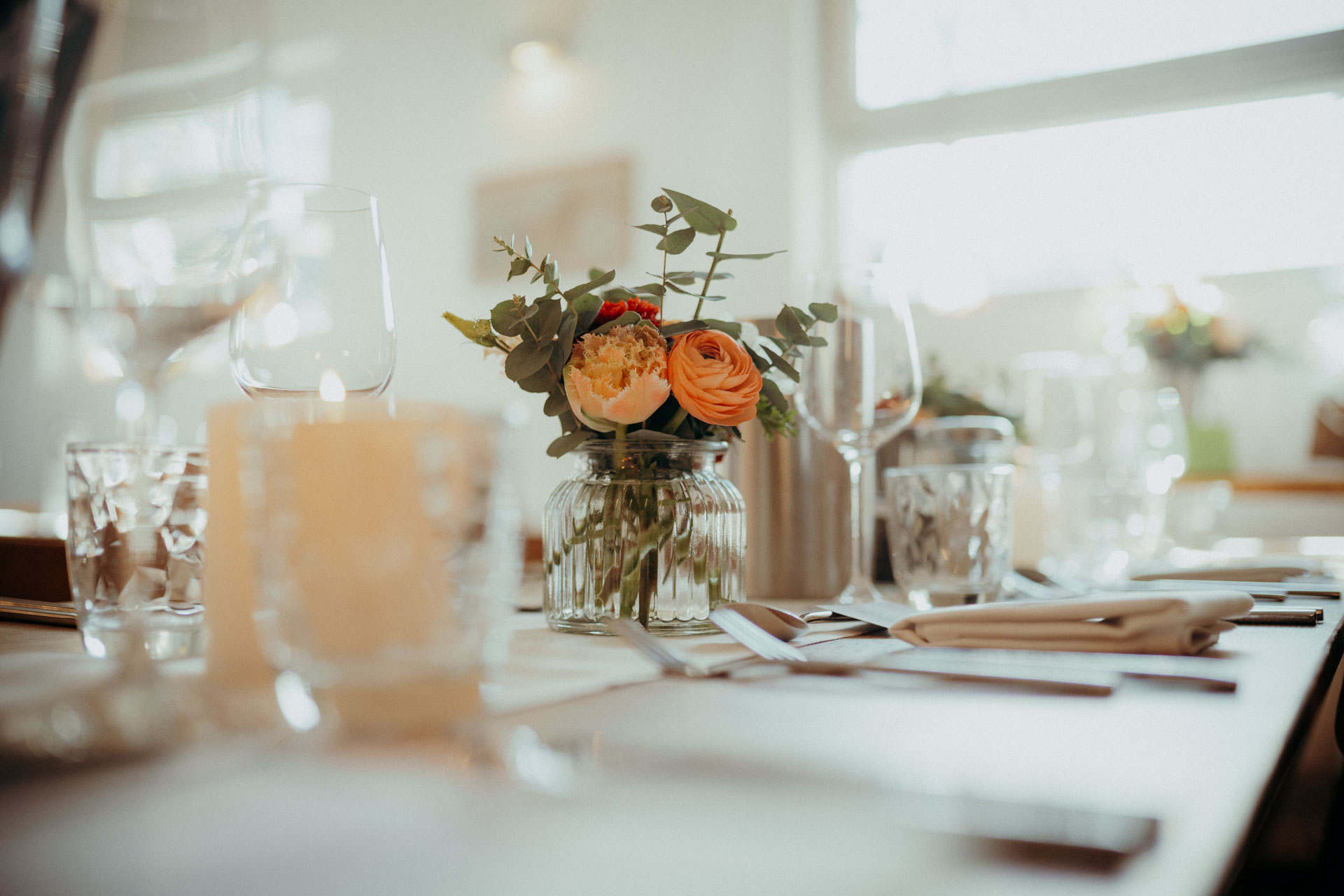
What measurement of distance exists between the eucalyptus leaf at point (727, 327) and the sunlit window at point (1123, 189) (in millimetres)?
2977

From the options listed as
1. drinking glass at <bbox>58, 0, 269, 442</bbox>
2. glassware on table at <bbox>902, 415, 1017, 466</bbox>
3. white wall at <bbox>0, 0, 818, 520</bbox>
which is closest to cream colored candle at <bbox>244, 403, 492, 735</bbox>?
drinking glass at <bbox>58, 0, 269, 442</bbox>

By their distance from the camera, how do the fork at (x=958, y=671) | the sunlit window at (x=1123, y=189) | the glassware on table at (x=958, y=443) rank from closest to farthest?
the fork at (x=958, y=671) < the glassware on table at (x=958, y=443) < the sunlit window at (x=1123, y=189)

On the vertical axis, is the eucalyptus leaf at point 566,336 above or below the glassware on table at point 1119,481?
above

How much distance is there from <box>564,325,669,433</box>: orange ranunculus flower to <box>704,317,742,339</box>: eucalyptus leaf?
5 centimetres

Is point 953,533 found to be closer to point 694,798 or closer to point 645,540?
point 645,540

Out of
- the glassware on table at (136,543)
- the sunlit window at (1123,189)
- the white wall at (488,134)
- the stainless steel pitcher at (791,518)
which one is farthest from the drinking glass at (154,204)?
the sunlit window at (1123,189)

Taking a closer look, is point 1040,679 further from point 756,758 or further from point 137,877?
point 137,877

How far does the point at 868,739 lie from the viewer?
33 cm

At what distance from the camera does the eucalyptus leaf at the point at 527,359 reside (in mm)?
629

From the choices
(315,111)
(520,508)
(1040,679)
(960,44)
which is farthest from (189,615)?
(315,111)

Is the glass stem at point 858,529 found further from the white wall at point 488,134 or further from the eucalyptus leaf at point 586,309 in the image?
the white wall at point 488,134

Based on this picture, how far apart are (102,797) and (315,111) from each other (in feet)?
13.9

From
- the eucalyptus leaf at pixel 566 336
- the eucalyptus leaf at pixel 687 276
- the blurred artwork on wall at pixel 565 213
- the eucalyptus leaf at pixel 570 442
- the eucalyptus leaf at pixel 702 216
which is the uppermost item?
the blurred artwork on wall at pixel 565 213

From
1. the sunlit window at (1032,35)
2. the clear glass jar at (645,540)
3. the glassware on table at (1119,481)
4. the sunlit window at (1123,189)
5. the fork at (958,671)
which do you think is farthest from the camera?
the sunlit window at (1123,189)
